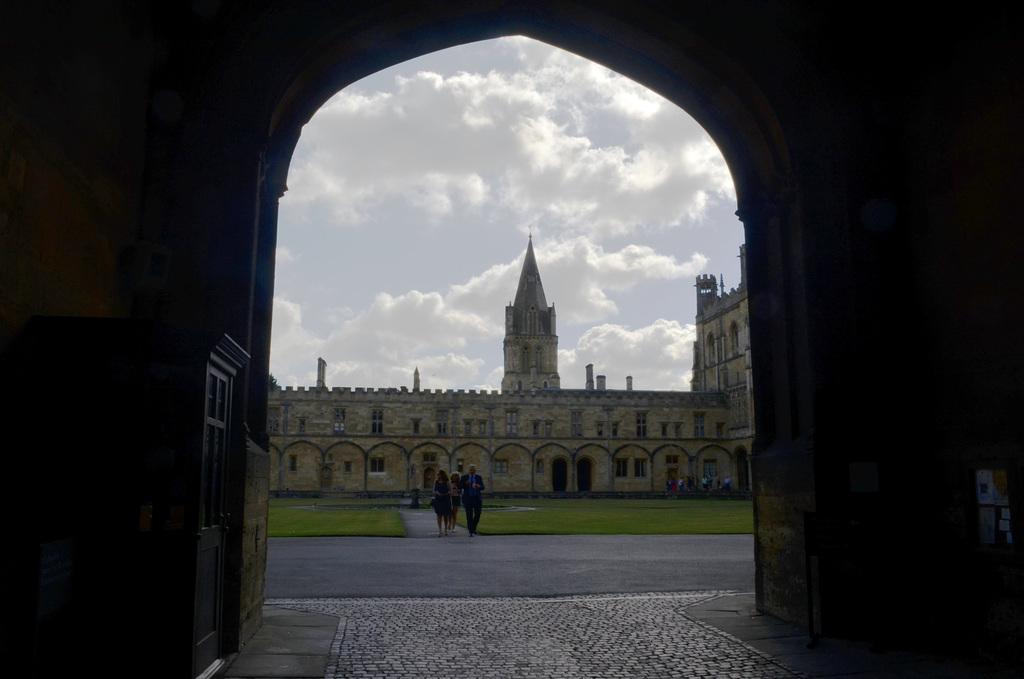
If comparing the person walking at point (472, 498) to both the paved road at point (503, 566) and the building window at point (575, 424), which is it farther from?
the building window at point (575, 424)

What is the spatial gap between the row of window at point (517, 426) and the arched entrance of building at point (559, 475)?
2.01 m

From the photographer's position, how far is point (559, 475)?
55.8m

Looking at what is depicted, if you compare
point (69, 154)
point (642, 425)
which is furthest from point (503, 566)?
point (642, 425)

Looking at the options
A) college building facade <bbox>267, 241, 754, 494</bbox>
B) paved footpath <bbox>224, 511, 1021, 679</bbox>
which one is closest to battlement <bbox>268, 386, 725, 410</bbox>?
college building facade <bbox>267, 241, 754, 494</bbox>

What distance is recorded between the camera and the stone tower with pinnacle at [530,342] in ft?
273

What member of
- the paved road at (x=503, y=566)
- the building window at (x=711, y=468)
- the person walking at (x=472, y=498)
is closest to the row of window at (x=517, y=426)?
the building window at (x=711, y=468)

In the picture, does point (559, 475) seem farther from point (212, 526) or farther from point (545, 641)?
point (212, 526)

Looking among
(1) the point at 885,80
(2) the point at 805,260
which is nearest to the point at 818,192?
(2) the point at 805,260

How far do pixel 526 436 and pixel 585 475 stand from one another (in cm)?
490

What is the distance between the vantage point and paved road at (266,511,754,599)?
8.48 m

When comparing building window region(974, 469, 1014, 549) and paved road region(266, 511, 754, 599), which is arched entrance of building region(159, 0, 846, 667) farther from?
paved road region(266, 511, 754, 599)

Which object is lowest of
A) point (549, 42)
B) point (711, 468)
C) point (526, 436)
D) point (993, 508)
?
point (711, 468)

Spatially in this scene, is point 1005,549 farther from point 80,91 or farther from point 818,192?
point 80,91

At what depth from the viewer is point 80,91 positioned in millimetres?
4891
